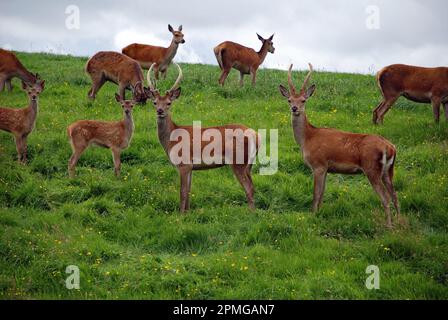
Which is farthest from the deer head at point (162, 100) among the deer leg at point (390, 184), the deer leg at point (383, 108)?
the deer leg at point (383, 108)

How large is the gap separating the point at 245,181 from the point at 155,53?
9460mm

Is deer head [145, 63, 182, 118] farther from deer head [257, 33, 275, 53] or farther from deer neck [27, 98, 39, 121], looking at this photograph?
deer head [257, 33, 275, 53]

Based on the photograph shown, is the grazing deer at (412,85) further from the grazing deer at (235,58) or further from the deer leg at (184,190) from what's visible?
the deer leg at (184,190)

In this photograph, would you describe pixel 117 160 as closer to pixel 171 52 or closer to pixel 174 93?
pixel 174 93

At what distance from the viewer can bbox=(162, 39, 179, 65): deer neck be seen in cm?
2076

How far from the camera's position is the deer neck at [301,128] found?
492 inches

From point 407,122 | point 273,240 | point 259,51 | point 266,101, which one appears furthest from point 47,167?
point 259,51

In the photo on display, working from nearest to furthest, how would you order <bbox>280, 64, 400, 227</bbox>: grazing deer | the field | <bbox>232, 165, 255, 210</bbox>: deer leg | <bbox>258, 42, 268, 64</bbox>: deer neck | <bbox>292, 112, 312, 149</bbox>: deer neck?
1. the field
2. <bbox>280, 64, 400, 227</bbox>: grazing deer
3. <bbox>232, 165, 255, 210</bbox>: deer leg
4. <bbox>292, 112, 312, 149</bbox>: deer neck
5. <bbox>258, 42, 268, 64</bbox>: deer neck

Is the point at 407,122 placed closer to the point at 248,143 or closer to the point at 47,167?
the point at 248,143

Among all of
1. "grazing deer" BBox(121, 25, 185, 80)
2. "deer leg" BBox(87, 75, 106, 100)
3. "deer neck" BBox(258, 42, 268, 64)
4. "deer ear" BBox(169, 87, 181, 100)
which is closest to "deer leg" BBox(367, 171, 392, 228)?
"deer ear" BBox(169, 87, 181, 100)

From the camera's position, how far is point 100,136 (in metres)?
13.7

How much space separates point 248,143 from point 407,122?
5.58 metres

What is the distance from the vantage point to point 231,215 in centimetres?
1187

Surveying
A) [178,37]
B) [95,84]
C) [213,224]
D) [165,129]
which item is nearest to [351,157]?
[213,224]
